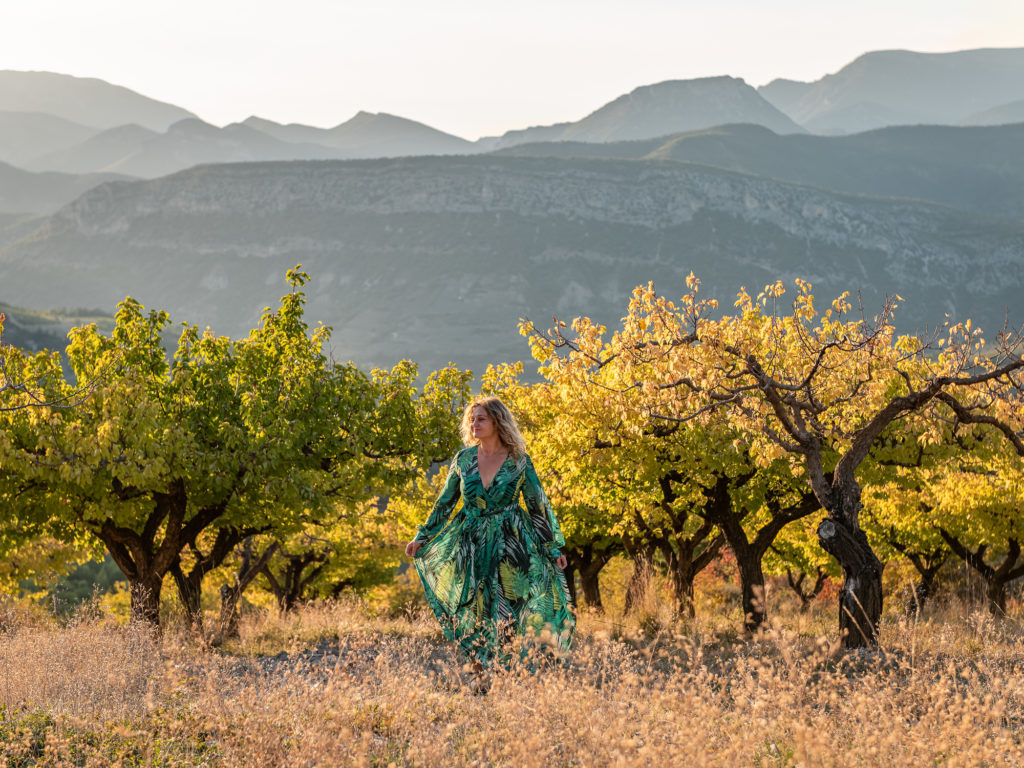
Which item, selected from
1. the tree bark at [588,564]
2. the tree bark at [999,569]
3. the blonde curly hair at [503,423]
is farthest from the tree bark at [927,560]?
the blonde curly hair at [503,423]

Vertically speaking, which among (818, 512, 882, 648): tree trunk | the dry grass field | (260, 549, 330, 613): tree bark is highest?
the dry grass field

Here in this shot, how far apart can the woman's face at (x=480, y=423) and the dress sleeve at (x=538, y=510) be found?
41 centimetres

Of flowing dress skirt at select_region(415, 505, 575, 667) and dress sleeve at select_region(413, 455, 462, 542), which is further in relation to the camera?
dress sleeve at select_region(413, 455, 462, 542)

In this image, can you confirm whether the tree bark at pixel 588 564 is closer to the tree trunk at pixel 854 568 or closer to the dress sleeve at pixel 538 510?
the tree trunk at pixel 854 568

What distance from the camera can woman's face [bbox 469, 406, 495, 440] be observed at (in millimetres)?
6914

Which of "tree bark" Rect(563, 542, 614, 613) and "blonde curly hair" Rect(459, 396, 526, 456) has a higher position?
"blonde curly hair" Rect(459, 396, 526, 456)

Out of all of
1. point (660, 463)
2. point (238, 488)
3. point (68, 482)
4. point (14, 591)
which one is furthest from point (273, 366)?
point (14, 591)

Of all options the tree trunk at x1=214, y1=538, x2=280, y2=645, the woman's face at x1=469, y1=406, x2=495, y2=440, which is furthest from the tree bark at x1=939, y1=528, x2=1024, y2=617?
the woman's face at x1=469, y1=406, x2=495, y2=440

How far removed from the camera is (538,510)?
22.9ft

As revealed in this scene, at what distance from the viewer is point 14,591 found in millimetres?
27781

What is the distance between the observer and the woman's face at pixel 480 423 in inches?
272

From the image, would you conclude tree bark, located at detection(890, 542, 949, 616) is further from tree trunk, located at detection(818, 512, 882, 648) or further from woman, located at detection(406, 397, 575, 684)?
woman, located at detection(406, 397, 575, 684)

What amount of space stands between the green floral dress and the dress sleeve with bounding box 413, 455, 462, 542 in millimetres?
12

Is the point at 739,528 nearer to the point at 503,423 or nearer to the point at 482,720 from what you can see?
the point at 503,423
